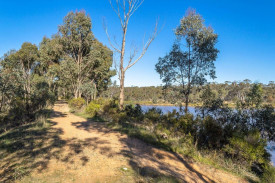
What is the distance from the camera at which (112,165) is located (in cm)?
431

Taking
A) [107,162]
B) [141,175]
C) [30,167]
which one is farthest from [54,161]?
[141,175]

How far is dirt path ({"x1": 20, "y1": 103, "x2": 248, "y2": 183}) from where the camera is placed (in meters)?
3.68

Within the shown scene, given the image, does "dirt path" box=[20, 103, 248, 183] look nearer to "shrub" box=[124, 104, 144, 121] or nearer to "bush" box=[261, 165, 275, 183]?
"bush" box=[261, 165, 275, 183]

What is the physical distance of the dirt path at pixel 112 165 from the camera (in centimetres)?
368

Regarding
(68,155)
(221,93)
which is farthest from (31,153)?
(221,93)

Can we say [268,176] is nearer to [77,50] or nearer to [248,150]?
[248,150]

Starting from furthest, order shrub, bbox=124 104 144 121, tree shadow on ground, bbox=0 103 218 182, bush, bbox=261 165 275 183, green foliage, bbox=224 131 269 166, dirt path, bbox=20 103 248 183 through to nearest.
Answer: shrub, bbox=124 104 144 121, green foliage, bbox=224 131 269 166, bush, bbox=261 165 275 183, tree shadow on ground, bbox=0 103 218 182, dirt path, bbox=20 103 248 183

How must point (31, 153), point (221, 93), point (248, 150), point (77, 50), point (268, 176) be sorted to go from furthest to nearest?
point (221, 93) < point (77, 50) < point (248, 150) < point (268, 176) < point (31, 153)

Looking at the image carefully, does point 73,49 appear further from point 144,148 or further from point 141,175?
point 141,175

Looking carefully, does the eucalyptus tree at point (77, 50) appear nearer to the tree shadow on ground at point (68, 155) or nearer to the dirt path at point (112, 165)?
the tree shadow on ground at point (68, 155)

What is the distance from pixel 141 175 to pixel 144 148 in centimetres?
238

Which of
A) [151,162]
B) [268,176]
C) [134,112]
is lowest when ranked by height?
[268,176]

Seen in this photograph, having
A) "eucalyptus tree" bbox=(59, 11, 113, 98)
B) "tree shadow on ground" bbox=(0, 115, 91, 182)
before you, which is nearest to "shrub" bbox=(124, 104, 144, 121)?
"tree shadow on ground" bbox=(0, 115, 91, 182)

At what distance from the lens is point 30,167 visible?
152 inches
